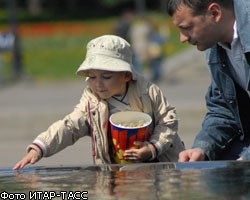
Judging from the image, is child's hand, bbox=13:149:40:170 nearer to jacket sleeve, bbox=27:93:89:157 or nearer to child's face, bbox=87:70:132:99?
jacket sleeve, bbox=27:93:89:157

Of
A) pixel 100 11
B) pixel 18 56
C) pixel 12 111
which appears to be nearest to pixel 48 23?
pixel 100 11

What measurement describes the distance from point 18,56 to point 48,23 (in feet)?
105

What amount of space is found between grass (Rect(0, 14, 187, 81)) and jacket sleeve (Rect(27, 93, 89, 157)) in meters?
18.7

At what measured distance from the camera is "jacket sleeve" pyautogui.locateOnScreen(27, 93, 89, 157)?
434 cm

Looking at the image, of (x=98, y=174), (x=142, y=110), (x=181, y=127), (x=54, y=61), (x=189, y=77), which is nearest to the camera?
(x=98, y=174)

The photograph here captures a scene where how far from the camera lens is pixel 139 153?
4.29 m

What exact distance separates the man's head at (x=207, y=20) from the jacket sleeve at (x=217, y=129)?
0.38 meters

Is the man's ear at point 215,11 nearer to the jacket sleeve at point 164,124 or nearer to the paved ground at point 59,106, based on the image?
the jacket sleeve at point 164,124

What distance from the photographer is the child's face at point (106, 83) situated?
14.5 feet

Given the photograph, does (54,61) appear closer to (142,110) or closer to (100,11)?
(142,110)

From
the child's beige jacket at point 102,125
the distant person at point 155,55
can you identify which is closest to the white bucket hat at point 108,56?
the child's beige jacket at point 102,125

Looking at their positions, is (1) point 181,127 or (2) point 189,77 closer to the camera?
(1) point 181,127

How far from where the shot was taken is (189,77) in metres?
22.6

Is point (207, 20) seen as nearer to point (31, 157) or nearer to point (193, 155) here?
point (193, 155)
